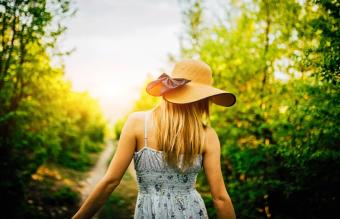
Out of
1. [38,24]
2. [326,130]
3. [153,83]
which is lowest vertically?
[326,130]

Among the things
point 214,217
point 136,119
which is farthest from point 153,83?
point 214,217

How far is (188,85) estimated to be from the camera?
235 centimetres

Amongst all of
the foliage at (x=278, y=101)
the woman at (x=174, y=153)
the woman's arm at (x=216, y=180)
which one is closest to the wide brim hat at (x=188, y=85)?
the woman at (x=174, y=153)

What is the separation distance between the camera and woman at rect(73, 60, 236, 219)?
2.14 metres

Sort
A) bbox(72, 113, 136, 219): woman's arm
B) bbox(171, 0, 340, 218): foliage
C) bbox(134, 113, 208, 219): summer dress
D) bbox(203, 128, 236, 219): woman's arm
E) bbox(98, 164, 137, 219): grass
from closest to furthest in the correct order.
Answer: bbox(72, 113, 136, 219): woman's arm < bbox(203, 128, 236, 219): woman's arm < bbox(134, 113, 208, 219): summer dress < bbox(171, 0, 340, 218): foliage < bbox(98, 164, 137, 219): grass

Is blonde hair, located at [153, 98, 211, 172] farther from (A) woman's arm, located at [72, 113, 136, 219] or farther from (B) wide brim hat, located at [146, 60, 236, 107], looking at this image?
(A) woman's arm, located at [72, 113, 136, 219]

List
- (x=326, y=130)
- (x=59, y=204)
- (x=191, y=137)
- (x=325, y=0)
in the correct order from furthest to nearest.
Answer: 1. (x=59, y=204)
2. (x=326, y=130)
3. (x=325, y=0)
4. (x=191, y=137)

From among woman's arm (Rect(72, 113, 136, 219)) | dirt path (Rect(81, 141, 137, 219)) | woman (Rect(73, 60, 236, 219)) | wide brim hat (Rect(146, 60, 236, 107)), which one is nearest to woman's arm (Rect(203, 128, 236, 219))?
woman (Rect(73, 60, 236, 219))

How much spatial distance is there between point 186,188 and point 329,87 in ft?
11.0

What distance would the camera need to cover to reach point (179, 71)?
2.41 meters

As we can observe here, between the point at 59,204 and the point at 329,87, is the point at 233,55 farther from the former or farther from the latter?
the point at 59,204

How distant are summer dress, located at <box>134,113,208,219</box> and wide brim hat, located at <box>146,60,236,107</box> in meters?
0.45

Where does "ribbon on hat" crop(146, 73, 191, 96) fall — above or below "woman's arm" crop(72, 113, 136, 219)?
above

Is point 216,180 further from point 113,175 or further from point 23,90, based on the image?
point 23,90
